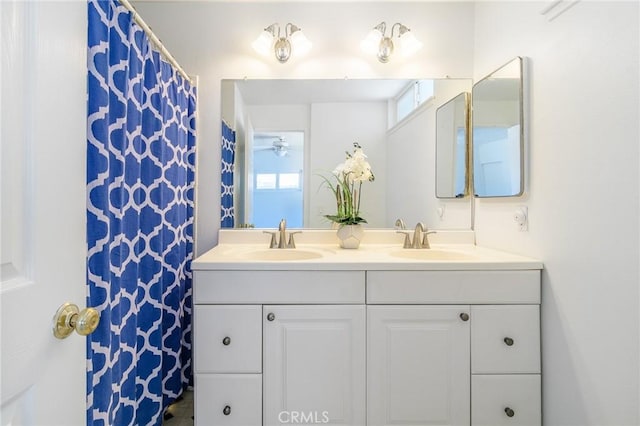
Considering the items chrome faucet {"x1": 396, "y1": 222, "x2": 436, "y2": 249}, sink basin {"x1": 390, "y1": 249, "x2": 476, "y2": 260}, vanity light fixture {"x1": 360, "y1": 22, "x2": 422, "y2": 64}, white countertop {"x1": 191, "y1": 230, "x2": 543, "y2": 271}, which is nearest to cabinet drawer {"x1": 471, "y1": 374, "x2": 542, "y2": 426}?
white countertop {"x1": 191, "y1": 230, "x2": 543, "y2": 271}

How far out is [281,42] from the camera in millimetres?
1817

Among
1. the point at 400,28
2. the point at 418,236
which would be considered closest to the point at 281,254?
the point at 418,236

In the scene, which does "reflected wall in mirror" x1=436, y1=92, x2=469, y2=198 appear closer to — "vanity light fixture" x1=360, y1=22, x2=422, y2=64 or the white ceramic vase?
"vanity light fixture" x1=360, y1=22, x2=422, y2=64

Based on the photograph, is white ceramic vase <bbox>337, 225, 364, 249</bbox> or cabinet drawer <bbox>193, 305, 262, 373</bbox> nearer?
cabinet drawer <bbox>193, 305, 262, 373</bbox>

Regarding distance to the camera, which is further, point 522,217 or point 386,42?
point 386,42

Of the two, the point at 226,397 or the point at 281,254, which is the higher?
Result: the point at 281,254

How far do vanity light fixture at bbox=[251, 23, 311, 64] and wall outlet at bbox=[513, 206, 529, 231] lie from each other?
4.80ft

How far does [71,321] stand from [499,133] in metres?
1.77

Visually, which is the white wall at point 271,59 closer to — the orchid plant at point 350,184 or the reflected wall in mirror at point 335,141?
the reflected wall in mirror at point 335,141

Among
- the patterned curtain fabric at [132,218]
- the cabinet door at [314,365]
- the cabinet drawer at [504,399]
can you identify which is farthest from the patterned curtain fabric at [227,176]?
the cabinet drawer at [504,399]

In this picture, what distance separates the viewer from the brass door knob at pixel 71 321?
1.73 ft

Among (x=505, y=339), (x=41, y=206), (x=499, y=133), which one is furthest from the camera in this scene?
(x=499, y=133)

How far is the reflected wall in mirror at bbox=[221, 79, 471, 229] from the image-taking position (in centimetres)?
188

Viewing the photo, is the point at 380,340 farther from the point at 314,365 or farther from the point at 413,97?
the point at 413,97
